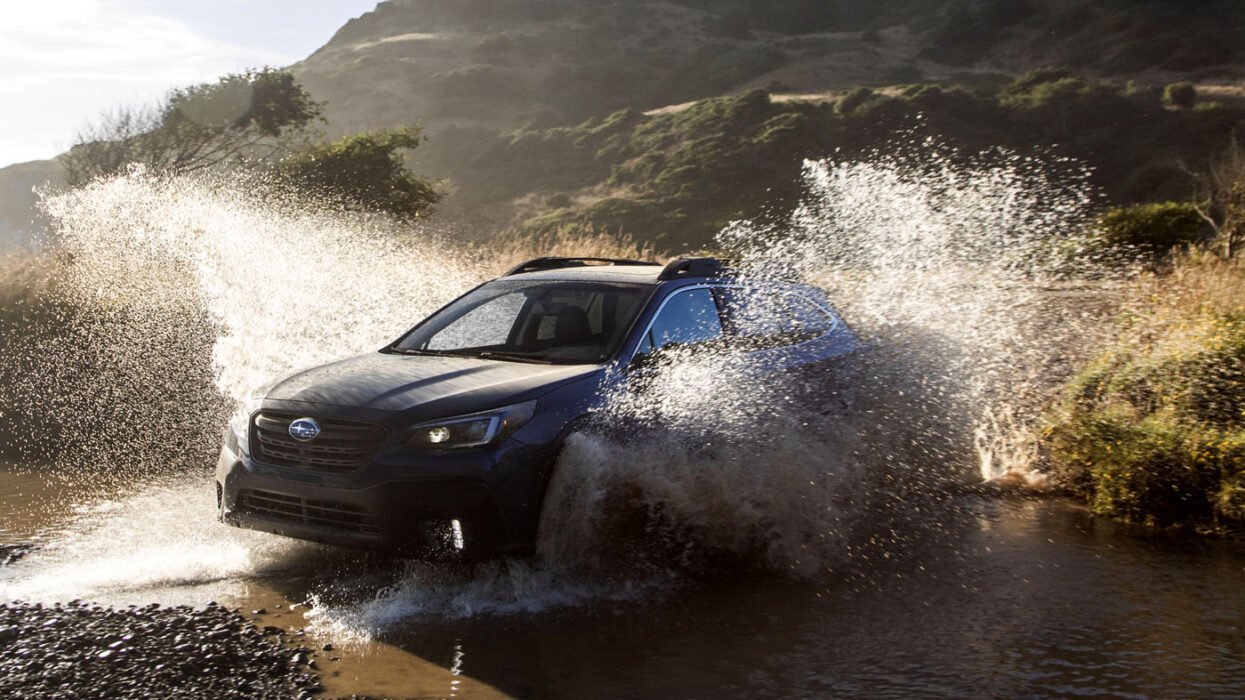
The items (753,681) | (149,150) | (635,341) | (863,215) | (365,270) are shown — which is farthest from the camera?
(149,150)

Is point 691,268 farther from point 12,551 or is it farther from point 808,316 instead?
point 12,551

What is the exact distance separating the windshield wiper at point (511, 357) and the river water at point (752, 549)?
547 millimetres

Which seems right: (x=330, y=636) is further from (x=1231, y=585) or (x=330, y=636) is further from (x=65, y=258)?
(x=65, y=258)

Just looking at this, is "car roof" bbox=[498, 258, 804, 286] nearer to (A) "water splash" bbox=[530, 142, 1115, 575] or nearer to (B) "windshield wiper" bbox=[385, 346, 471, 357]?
(A) "water splash" bbox=[530, 142, 1115, 575]

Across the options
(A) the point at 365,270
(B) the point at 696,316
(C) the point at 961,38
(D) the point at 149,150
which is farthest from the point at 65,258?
(C) the point at 961,38

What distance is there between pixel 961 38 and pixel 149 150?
60.4 metres

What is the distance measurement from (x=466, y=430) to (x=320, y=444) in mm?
711

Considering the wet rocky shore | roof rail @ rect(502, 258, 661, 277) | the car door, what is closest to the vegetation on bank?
the car door

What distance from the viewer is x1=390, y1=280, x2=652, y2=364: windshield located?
5824mm

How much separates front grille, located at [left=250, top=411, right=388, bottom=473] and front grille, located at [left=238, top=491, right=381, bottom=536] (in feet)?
0.51

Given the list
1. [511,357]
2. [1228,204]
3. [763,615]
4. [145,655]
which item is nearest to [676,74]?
[1228,204]

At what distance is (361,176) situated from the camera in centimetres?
2566

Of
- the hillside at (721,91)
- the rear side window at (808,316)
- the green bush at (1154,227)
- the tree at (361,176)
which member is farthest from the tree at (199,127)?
the rear side window at (808,316)

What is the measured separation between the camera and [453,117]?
77688mm
